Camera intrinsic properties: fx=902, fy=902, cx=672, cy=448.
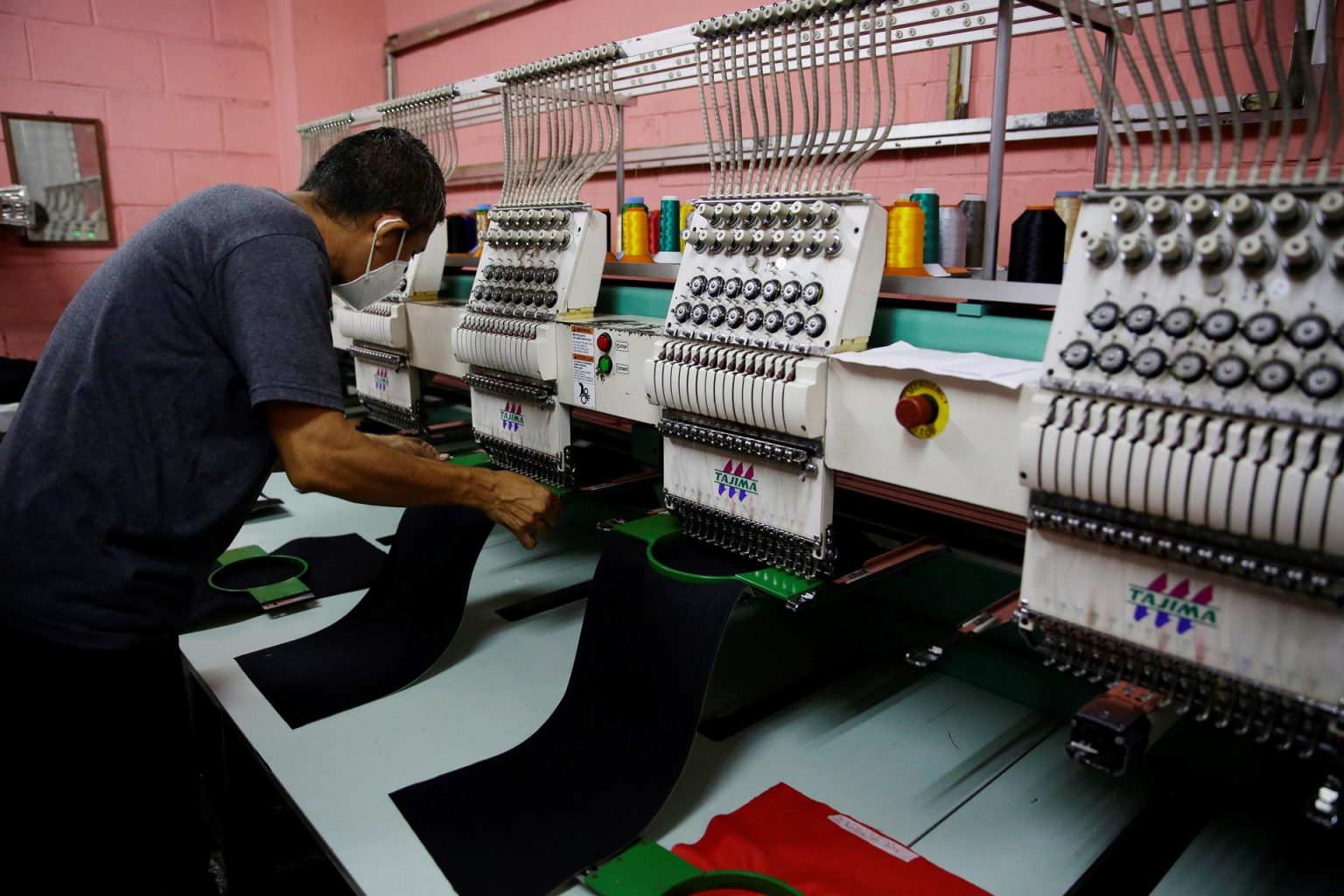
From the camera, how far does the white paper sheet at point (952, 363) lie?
1236mm

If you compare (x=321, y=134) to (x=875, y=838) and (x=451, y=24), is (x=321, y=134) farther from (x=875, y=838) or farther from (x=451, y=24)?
(x=875, y=838)

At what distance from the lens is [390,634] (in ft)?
6.68

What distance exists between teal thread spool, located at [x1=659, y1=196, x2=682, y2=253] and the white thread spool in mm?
691

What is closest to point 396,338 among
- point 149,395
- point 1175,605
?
point 149,395

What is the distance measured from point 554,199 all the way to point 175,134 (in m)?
3.05

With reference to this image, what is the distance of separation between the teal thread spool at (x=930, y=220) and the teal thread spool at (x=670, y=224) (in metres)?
0.66

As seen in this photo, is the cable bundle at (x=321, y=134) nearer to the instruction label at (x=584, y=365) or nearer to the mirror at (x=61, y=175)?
the mirror at (x=61, y=175)

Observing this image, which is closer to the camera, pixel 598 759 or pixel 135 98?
A: pixel 598 759

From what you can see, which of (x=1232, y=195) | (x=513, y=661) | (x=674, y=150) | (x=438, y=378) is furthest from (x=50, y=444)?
(x=674, y=150)

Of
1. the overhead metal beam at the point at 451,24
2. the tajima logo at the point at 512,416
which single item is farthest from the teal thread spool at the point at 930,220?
the overhead metal beam at the point at 451,24

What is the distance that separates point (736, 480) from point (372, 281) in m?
0.75

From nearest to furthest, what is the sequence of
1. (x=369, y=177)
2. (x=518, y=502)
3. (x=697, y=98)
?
(x=369, y=177), (x=518, y=502), (x=697, y=98)

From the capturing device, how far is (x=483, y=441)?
2.39 meters

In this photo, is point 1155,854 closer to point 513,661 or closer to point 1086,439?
point 1086,439
